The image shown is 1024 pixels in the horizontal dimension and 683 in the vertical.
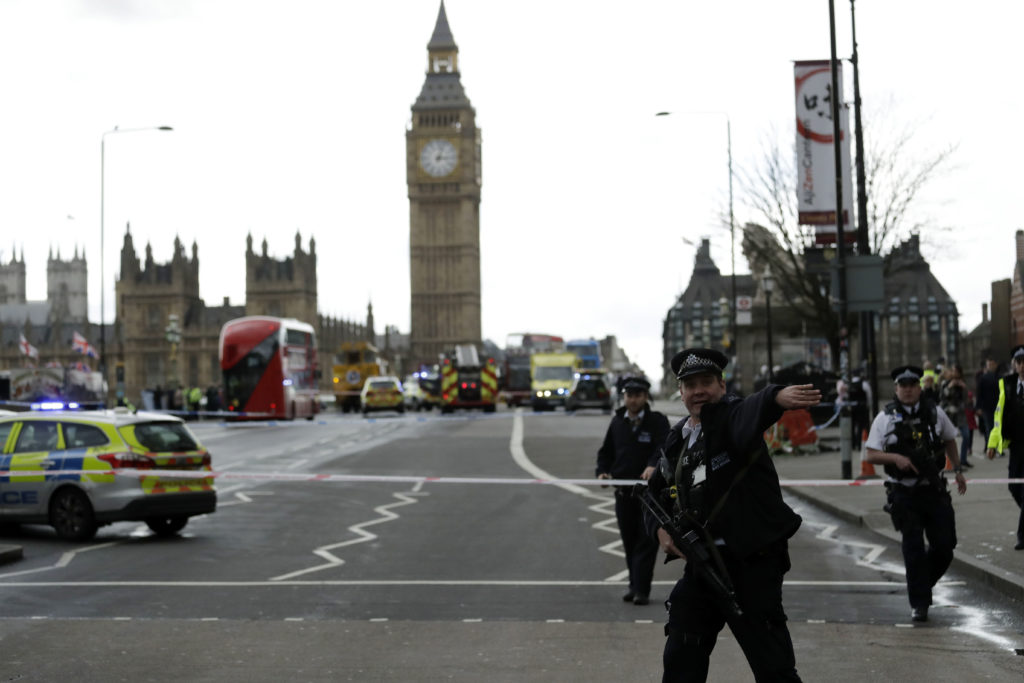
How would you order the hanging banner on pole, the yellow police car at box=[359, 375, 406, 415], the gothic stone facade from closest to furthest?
the hanging banner on pole
the yellow police car at box=[359, 375, 406, 415]
the gothic stone facade

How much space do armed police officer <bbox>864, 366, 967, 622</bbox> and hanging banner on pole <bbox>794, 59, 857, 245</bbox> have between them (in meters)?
15.3

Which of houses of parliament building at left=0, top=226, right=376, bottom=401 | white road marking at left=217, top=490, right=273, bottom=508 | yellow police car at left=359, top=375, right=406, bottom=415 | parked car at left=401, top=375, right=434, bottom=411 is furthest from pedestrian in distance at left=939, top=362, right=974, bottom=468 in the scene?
houses of parliament building at left=0, top=226, right=376, bottom=401

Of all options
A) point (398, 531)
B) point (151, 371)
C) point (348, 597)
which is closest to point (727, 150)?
point (398, 531)

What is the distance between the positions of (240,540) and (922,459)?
26.1 ft

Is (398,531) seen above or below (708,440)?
below

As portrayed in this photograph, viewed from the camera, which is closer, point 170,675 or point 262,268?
point 170,675

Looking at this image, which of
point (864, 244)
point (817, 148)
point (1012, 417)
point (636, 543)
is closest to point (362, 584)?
point (636, 543)

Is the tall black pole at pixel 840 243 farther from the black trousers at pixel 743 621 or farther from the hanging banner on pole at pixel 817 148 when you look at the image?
the black trousers at pixel 743 621

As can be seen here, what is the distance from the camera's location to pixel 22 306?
579 feet

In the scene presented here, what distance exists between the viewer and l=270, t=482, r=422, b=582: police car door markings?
40.9 feet

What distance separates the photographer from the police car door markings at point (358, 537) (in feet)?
40.9

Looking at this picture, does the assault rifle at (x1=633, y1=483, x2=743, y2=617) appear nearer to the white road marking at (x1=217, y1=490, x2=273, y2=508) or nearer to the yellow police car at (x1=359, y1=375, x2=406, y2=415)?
the white road marking at (x1=217, y1=490, x2=273, y2=508)

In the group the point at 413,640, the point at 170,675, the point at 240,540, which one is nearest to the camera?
the point at 170,675

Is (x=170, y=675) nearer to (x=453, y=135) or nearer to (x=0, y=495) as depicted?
(x=0, y=495)
